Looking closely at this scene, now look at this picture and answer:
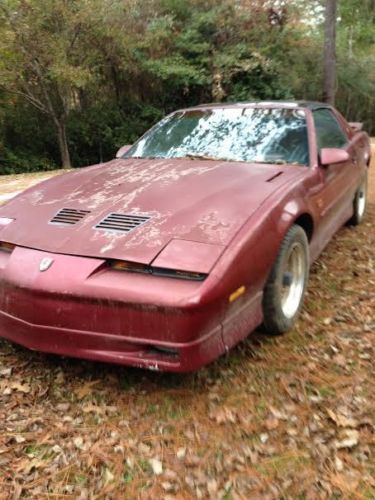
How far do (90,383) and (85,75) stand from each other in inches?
455

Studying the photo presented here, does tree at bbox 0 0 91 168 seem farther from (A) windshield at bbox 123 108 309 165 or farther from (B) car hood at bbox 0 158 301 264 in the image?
(B) car hood at bbox 0 158 301 264

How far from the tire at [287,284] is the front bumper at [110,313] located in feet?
1.81

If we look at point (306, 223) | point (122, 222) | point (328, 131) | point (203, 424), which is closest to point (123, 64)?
point (328, 131)

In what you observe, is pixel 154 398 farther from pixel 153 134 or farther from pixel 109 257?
pixel 153 134

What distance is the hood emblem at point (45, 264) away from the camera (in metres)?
2.27

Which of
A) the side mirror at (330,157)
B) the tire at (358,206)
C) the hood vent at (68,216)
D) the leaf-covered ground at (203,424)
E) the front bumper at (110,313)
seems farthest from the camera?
the tire at (358,206)

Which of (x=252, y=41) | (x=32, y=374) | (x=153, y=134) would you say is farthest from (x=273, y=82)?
(x=32, y=374)

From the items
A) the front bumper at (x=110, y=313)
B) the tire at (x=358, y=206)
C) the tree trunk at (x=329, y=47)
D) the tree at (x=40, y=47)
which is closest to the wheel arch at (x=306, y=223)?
the front bumper at (x=110, y=313)

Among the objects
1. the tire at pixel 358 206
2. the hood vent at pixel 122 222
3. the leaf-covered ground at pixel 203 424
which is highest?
the hood vent at pixel 122 222

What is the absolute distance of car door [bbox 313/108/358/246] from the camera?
3.47 meters

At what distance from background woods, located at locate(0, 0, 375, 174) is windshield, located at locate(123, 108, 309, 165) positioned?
933 cm

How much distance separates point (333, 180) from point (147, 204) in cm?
166

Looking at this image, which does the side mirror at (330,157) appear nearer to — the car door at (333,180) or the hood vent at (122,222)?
the car door at (333,180)

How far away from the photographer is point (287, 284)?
285 cm
